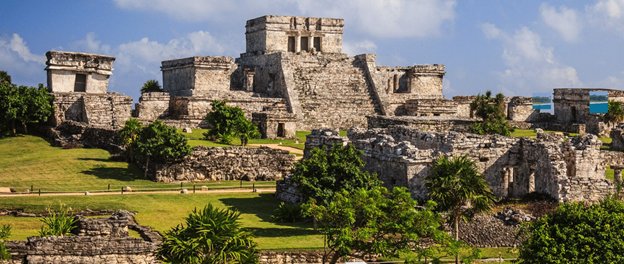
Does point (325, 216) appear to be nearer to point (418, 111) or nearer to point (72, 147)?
point (72, 147)

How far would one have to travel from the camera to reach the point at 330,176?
24938 mm

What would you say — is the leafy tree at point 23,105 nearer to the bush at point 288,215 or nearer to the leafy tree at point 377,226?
the bush at point 288,215

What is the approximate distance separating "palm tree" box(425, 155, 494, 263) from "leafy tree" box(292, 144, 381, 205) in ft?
7.46

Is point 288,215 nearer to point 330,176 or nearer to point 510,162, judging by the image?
A: point 330,176

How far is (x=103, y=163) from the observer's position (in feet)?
114

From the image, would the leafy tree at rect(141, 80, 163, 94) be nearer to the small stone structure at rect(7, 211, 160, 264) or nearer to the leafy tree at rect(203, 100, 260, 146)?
the leafy tree at rect(203, 100, 260, 146)

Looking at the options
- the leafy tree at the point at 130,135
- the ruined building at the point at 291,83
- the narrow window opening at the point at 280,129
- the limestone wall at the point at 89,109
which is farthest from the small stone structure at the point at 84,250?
the ruined building at the point at 291,83

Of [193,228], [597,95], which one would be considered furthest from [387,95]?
[193,228]

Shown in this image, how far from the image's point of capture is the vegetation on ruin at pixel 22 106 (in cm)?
4112

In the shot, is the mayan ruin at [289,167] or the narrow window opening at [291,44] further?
the narrow window opening at [291,44]

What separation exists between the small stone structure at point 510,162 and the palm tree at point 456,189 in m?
2.02

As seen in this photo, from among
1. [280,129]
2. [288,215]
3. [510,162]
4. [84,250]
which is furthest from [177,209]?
[280,129]

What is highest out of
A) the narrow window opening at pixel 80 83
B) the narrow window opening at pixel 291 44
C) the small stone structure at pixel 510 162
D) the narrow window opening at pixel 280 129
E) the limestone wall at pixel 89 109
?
the narrow window opening at pixel 291 44

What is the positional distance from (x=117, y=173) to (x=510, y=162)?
51.3ft
